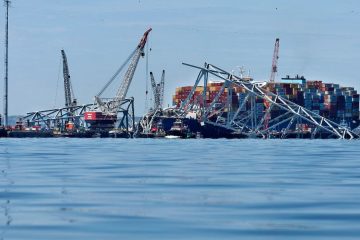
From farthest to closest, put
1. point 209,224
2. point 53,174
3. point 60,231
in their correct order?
1. point 53,174
2. point 209,224
3. point 60,231

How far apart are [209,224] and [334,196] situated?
7015mm

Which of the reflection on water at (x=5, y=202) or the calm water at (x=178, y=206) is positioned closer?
the calm water at (x=178, y=206)

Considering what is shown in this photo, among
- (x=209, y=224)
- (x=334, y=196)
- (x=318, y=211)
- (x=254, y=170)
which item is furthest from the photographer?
(x=254, y=170)

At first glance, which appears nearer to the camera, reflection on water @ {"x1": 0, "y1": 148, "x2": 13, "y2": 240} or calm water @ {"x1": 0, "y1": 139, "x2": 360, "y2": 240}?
calm water @ {"x1": 0, "y1": 139, "x2": 360, "y2": 240}

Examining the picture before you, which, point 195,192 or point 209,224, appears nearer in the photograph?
point 209,224

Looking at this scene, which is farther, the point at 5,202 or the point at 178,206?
the point at 5,202

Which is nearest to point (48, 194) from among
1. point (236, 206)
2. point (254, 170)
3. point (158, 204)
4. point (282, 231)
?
point (158, 204)

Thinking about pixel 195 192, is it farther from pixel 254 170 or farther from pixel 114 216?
pixel 254 170

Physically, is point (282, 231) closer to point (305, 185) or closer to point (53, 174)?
point (305, 185)

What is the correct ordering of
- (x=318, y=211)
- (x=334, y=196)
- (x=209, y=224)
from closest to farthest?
(x=209, y=224) → (x=318, y=211) → (x=334, y=196)

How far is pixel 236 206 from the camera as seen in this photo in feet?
73.4

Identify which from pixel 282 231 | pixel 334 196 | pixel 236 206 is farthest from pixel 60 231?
pixel 334 196

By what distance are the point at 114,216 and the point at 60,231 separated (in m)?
2.40

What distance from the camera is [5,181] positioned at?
30531mm
